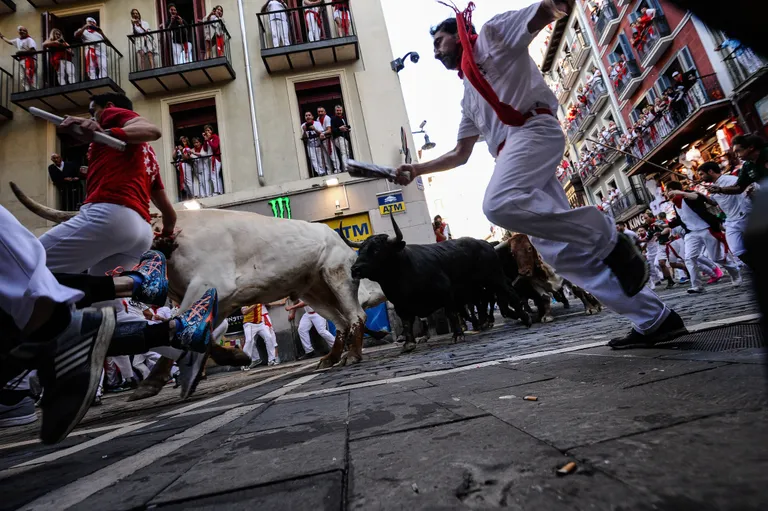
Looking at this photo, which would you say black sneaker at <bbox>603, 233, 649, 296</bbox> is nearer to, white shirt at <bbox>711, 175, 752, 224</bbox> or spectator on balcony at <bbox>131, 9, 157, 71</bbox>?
white shirt at <bbox>711, 175, 752, 224</bbox>

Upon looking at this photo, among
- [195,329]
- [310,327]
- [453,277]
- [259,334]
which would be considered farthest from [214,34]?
[195,329]

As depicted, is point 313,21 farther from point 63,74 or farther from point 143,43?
point 63,74

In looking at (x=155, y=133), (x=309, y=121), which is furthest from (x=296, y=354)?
(x=155, y=133)

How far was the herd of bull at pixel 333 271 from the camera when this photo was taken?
4203 mm

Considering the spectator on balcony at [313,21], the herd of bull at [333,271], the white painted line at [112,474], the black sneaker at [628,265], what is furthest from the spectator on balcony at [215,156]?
the black sneaker at [628,265]

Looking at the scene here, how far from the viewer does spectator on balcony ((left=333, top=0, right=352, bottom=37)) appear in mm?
13562

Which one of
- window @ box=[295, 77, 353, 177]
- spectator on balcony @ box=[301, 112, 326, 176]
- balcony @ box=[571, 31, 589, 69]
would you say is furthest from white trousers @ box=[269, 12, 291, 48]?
balcony @ box=[571, 31, 589, 69]

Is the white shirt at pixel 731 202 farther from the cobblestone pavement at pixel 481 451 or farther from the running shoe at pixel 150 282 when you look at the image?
the running shoe at pixel 150 282

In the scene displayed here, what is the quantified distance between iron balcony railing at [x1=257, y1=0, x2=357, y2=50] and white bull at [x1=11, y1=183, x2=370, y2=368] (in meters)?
10.1

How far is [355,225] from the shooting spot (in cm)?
1204

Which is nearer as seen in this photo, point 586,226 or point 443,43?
point 586,226

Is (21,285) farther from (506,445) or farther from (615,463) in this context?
(615,463)

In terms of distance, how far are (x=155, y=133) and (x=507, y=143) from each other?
2.56 m

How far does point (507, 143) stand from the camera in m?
2.52
